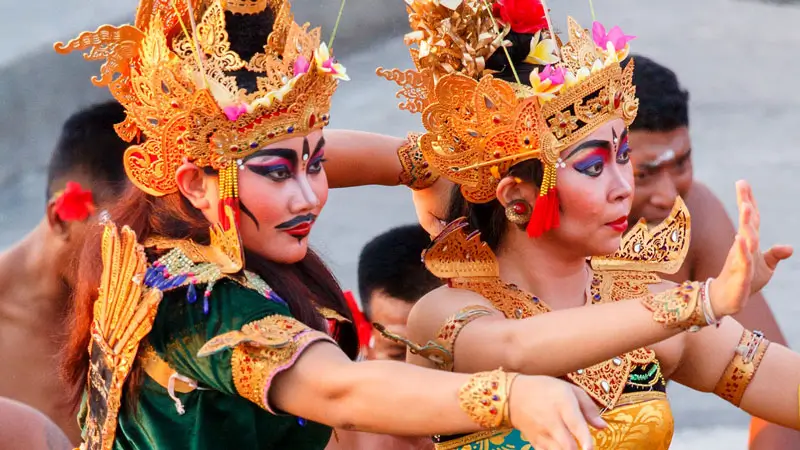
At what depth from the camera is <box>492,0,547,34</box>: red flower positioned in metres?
3.38

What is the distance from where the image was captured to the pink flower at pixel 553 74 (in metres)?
3.23

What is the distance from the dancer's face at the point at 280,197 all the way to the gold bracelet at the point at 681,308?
700mm

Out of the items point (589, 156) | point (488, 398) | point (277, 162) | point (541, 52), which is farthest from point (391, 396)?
point (541, 52)

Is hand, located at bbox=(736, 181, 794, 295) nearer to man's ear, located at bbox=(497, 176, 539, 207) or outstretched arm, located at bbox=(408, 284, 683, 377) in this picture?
outstretched arm, located at bbox=(408, 284, 683, 377)

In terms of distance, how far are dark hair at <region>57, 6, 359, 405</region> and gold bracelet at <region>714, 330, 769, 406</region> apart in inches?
32.3

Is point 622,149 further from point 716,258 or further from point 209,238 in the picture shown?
point 716,258

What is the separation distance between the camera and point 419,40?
3.42 meters

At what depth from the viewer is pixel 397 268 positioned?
14.7ft

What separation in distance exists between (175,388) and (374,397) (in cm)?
49

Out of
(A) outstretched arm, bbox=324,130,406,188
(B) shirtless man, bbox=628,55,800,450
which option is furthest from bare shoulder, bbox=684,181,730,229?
(A) outstretched arm, bbox=324,130,406,188

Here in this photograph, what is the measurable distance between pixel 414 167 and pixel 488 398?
1199 millimetres

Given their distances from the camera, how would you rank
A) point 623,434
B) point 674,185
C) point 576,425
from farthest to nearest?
point 674,185 < point 623,434 < point 576,425

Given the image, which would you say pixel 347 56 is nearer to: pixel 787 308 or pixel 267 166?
pixel 787 308

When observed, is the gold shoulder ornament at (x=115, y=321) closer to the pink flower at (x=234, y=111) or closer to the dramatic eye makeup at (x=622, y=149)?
the pink flower at (x=234, y=111)
